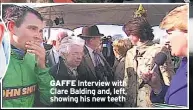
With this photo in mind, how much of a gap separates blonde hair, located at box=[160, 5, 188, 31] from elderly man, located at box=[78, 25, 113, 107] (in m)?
0.45

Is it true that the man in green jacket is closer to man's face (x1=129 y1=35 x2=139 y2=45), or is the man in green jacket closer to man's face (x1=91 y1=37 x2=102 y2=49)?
man's face (x1=91 y1=37 x2=102 y2=49)

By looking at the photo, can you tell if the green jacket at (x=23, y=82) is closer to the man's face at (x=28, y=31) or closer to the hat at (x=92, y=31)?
the man's face at (x=28, y=31)

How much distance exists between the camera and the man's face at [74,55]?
3713 mm

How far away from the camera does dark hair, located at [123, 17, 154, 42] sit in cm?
372

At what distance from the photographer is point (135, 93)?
3709mm

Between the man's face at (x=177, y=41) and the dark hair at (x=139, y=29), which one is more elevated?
the dark hair at (x=139, y=29)

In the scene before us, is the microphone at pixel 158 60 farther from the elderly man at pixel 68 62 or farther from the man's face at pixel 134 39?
the elderly man at pixel 68 62

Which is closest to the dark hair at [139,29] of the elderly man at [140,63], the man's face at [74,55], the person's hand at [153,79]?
the elderly man at [140,63]

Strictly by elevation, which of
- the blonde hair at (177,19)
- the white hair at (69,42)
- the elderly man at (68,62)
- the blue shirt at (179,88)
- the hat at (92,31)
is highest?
the blonde hair at (177,19)

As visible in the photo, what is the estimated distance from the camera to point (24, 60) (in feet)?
12.2

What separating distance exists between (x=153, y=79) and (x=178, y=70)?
0.59 ft

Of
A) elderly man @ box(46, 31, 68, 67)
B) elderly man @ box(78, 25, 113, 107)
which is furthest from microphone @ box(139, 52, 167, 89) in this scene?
elderly man @ box(46, 31, 68, 67)

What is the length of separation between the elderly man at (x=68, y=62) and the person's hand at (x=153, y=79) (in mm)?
453

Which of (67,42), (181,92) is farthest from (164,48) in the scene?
(67,42)
